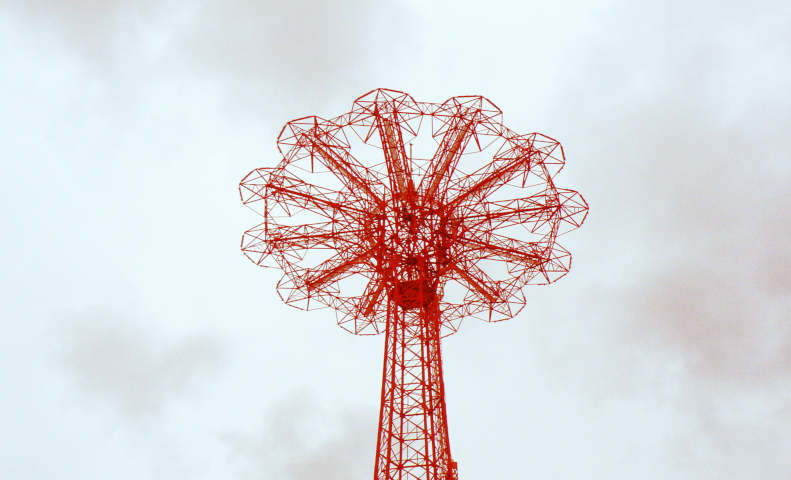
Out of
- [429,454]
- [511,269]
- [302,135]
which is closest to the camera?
[429,454]

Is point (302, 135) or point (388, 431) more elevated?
point (302, 135)

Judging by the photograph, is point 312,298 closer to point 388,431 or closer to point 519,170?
point 388,431

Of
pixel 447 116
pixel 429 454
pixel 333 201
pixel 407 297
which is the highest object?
pixel 447 116

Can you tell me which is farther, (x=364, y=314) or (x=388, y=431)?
(x=364, y=314)

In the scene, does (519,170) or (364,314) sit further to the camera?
(364,314)

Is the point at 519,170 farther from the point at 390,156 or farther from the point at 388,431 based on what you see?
the point at 388,431

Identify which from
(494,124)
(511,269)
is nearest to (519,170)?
(494,124)

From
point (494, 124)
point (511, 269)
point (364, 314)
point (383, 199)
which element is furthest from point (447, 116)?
point (364, 314)

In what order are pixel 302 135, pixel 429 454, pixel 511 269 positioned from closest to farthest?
pixel 429 454 → pixel 302 135 → pixel 511 269

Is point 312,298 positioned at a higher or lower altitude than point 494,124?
lower
